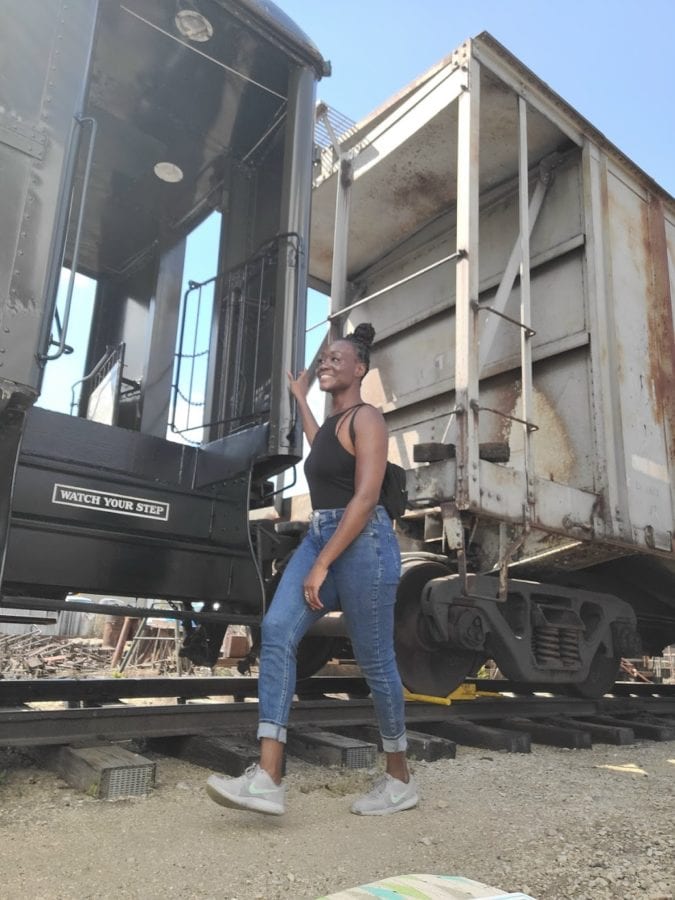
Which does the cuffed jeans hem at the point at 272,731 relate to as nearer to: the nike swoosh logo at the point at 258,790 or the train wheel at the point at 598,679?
the nike swoosh logo at the point at 258,790

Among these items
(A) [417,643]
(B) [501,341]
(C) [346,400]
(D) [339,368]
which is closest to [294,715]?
(A) [417,643]

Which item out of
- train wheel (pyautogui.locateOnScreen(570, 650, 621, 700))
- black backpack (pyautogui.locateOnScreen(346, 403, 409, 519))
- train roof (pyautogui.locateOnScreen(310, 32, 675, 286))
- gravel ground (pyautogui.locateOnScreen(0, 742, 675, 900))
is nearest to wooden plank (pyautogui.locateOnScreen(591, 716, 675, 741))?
train wheel (pyautogui.locateOnScreen(570, 650, 621, 700))

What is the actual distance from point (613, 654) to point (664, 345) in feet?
7.74

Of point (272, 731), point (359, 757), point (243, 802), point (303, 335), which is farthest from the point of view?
point (303, 335)

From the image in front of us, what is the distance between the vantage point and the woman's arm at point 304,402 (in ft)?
9.99

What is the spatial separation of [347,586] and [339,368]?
0.83 metres

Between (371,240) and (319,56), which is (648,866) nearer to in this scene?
(319,56)

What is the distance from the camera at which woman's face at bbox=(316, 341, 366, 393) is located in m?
2.71

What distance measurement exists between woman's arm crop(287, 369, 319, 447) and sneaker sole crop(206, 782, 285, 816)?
1340 millimetres

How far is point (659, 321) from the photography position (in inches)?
212

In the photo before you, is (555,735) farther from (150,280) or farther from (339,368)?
(150,280)

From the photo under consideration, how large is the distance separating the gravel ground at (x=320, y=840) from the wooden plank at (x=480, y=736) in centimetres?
67

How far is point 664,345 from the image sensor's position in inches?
211

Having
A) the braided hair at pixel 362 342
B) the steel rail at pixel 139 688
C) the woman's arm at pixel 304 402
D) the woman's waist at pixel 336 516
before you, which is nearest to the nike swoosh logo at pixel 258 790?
the woman's waist at pixel 336 516
